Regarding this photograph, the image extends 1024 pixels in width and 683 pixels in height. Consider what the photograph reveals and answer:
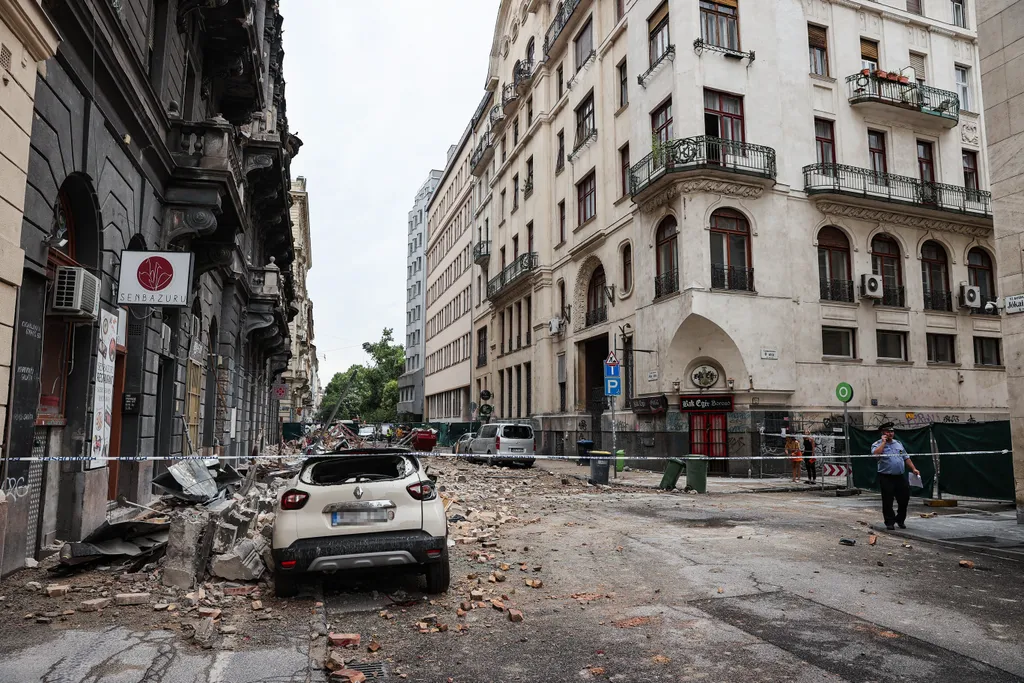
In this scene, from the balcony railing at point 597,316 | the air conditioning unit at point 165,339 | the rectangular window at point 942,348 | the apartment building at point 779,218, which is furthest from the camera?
the balcony railing at point 597,316

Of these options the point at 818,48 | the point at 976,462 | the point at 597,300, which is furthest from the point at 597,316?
the point at 976,462

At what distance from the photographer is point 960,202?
29.5m

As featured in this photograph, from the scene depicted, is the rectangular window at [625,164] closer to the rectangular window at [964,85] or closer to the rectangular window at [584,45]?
the rectangular window at [584,45]

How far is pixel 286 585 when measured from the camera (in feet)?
21.4

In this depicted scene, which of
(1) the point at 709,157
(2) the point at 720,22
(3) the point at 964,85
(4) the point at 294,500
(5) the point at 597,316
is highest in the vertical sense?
(2) the point at 720,22

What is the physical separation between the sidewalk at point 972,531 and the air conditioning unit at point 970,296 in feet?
62.8

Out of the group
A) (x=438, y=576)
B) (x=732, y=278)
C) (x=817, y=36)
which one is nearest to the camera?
(x=438, y=576)

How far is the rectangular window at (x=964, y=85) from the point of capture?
31344 mm

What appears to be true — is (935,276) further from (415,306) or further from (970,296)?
(415,306)

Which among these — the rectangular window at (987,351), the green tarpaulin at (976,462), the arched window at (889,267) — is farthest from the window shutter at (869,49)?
the green tarpaulin at (976,462)

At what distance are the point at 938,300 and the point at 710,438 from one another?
12435 mm

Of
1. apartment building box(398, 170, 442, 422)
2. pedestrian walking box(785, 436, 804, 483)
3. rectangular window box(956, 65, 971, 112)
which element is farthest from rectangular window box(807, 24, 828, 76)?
apartment building box(398, 170, 442, 422)

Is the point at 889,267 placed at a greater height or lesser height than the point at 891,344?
greater

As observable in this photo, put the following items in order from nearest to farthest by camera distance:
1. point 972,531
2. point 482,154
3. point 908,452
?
point 972,531, point 908,452, point 482,154
